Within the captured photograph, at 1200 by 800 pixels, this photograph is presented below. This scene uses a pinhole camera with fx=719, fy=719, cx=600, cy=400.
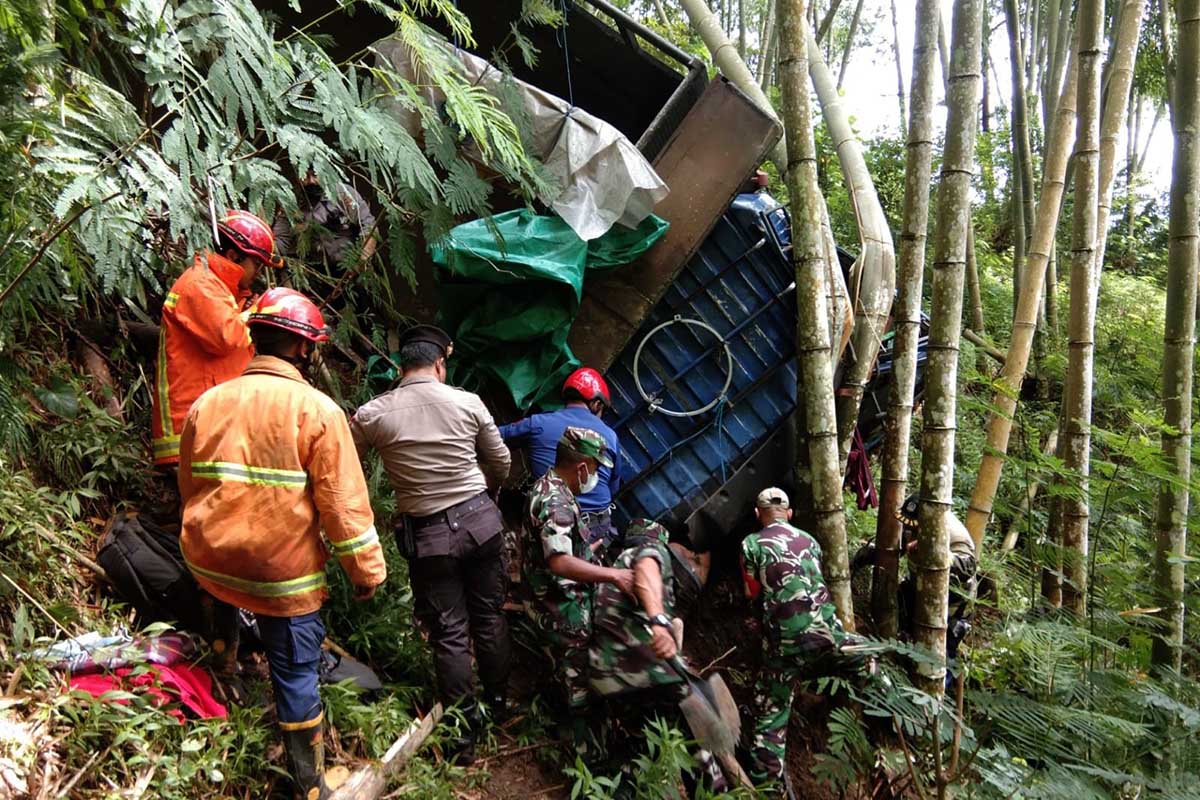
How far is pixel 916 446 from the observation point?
7277 millimetres

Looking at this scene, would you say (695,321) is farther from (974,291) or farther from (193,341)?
(974,291)

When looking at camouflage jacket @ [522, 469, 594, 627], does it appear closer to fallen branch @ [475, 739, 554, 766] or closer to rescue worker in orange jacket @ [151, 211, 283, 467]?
fallen branch @ [475, 739, 554, 766]

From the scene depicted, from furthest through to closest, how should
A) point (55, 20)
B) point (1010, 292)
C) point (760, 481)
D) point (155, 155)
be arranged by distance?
point (1010, 292) < point (760, 481) < point (155, 155) < point (55, 20)

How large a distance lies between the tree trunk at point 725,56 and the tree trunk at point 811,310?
97 cm

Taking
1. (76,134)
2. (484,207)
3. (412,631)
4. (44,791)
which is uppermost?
(76,134)

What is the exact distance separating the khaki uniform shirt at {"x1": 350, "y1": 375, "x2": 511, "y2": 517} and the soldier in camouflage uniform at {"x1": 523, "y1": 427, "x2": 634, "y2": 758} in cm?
34

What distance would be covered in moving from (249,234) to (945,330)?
10.0 ft

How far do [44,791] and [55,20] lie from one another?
2040 mm

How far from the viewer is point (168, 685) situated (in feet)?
8.14

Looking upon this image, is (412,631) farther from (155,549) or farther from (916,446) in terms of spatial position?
(916,446)

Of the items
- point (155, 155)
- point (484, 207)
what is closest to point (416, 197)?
point (484, 207)

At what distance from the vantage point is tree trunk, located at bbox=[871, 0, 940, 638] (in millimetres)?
3381

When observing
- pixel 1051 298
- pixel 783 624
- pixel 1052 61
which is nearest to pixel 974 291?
pixel 1051 298

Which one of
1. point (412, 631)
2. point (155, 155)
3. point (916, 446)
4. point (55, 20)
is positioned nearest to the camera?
point (55, 20)
